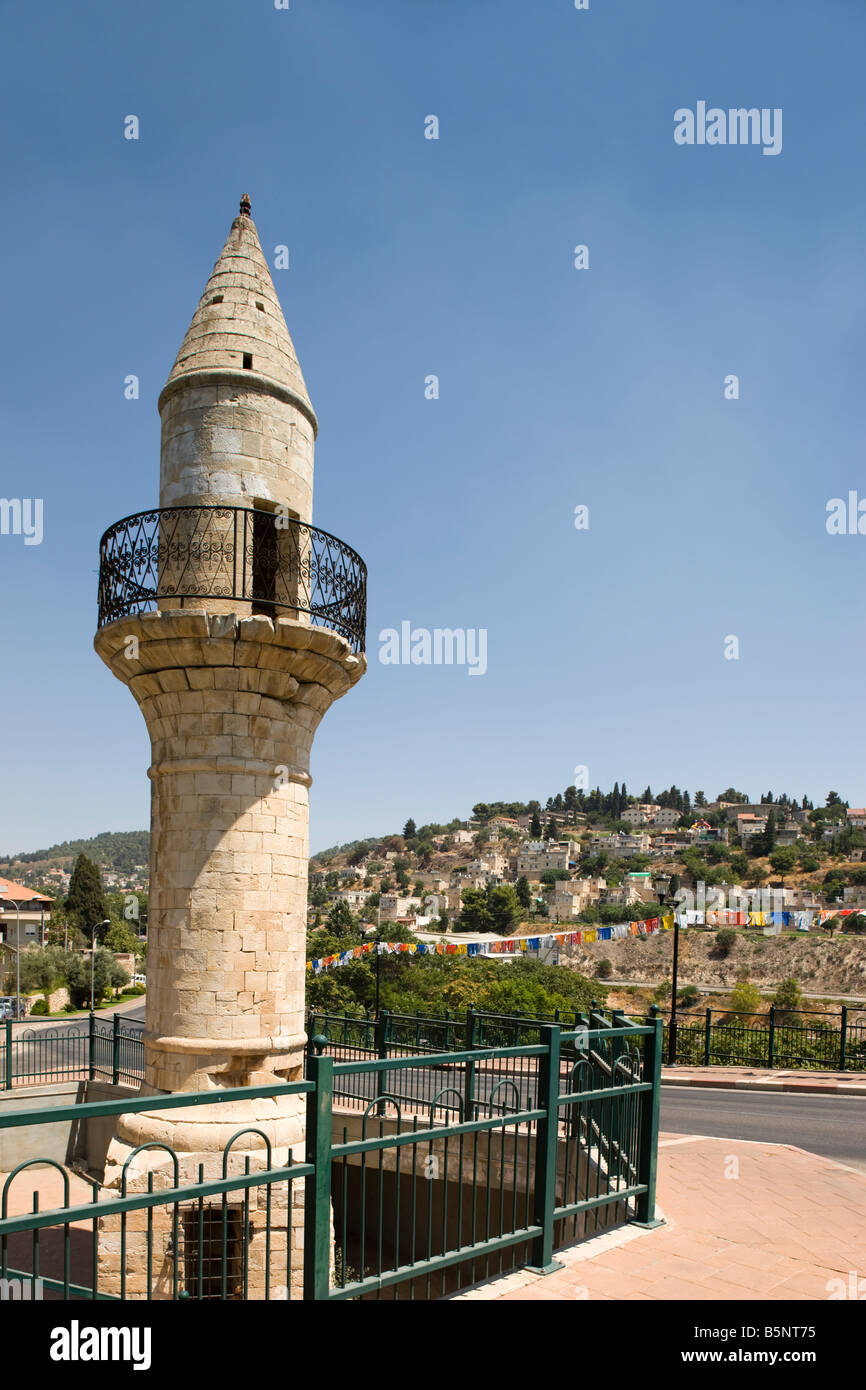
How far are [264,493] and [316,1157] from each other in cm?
703

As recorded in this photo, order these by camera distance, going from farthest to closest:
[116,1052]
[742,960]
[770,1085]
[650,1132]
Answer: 1. [742,960]
2. [116,1052]
3. [770,1085]
4. [650,1132]

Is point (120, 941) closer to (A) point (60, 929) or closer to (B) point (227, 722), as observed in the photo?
(A) point (60, 929)

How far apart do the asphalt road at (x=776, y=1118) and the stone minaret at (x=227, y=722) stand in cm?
655

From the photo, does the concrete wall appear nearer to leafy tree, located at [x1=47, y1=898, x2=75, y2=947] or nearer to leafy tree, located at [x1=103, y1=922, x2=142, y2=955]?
leafy tree, located at [x1=47, y1=898, x2=75, y2=947]

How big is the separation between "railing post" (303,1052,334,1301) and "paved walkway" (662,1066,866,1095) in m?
13.9

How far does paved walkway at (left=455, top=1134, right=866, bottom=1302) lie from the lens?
214 inches

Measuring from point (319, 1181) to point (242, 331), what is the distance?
28.3 feet

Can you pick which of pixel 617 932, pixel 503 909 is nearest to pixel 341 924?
pixel 617 932

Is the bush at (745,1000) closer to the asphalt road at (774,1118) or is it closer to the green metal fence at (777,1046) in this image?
the green metal fence at (777,1046)

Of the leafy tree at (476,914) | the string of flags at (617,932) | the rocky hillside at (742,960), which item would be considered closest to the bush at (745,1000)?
the string of flags at (617,932)

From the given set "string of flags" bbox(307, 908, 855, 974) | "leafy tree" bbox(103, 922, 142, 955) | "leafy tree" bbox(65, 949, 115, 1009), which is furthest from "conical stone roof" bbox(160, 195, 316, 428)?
"leafy tree" bbox(103, 922, 142, 955)

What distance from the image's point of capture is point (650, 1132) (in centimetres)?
691

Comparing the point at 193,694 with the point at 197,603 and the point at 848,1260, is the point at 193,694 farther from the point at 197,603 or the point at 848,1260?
the point at 848,1260

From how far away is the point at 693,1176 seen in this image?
8953 millimetres
